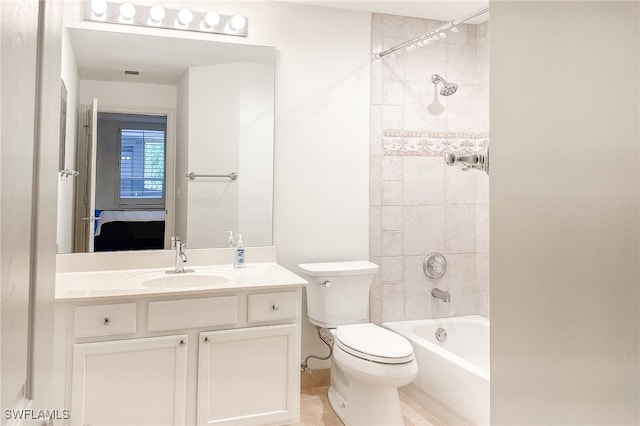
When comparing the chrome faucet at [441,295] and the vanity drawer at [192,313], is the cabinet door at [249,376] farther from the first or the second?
the chrome faucet at [441,295]

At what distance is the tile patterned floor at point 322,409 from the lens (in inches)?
93.8

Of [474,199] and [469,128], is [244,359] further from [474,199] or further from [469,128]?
[469,128]

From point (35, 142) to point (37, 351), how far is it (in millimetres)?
230

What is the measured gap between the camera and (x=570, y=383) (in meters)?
0.33

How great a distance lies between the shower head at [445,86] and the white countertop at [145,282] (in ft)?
5.30

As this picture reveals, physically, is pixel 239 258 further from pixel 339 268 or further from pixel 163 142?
pixel 163 142

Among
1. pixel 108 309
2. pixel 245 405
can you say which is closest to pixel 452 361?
pixel 245 405

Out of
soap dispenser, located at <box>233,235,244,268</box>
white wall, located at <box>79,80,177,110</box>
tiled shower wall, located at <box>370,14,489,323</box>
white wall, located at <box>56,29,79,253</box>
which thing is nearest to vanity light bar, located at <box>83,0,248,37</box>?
white wall, located at <box>56,29,79,253</box>

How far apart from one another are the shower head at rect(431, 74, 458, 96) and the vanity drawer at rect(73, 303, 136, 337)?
2.31 meters

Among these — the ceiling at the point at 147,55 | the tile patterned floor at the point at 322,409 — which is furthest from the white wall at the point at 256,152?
the tile patterned floor at the point at 322,409

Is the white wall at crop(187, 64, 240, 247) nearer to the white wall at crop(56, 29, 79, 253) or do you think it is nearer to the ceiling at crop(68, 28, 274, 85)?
the ceiling at crop(68, 28, 274, 85)

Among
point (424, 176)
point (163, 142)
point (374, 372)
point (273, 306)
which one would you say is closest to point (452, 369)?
point (374, 372)

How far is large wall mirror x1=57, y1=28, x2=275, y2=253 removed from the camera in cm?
233

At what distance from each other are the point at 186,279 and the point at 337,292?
33.9 inches
